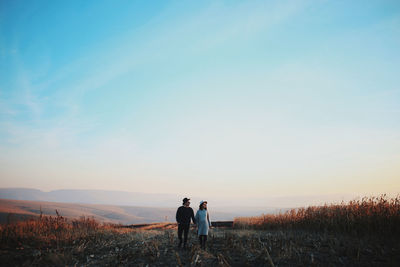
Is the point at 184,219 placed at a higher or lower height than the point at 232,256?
higher

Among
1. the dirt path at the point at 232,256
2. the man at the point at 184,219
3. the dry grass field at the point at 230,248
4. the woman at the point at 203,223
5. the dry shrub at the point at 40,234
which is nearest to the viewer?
the dirt path at the point at 232,256

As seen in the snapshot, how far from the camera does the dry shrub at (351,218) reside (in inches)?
505

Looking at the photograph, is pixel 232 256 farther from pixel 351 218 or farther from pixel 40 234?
pixel 40 234

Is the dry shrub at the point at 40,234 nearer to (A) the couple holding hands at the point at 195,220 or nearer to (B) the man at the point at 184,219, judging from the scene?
(B) the man at the point at 184,219

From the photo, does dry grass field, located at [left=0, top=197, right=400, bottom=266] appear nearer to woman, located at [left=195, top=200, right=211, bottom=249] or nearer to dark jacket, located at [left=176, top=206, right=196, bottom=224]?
woman, located at [left=195, top=200, right=211, bottom=249]

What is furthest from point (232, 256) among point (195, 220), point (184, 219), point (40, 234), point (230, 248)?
point (40, 234)

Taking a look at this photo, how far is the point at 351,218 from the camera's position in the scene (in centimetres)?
1432

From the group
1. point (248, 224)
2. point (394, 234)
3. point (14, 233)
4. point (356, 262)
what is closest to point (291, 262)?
point (356, 262)

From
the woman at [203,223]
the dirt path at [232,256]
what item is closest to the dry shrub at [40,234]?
the dirt path at [232,256]

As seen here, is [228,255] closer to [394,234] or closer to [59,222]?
[394,234]

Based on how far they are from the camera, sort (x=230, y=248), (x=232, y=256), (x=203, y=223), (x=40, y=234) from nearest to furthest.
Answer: (x=232, y=256), (x=230, y=248), (x=203, y=223), (x=40, y=234)

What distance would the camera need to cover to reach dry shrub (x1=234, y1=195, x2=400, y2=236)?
1283 centimetres

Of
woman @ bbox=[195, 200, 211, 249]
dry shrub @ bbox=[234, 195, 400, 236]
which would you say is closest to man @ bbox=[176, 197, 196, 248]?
woman @ bbox=[195, 200, 211, 249]

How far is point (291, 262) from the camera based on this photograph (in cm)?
836
